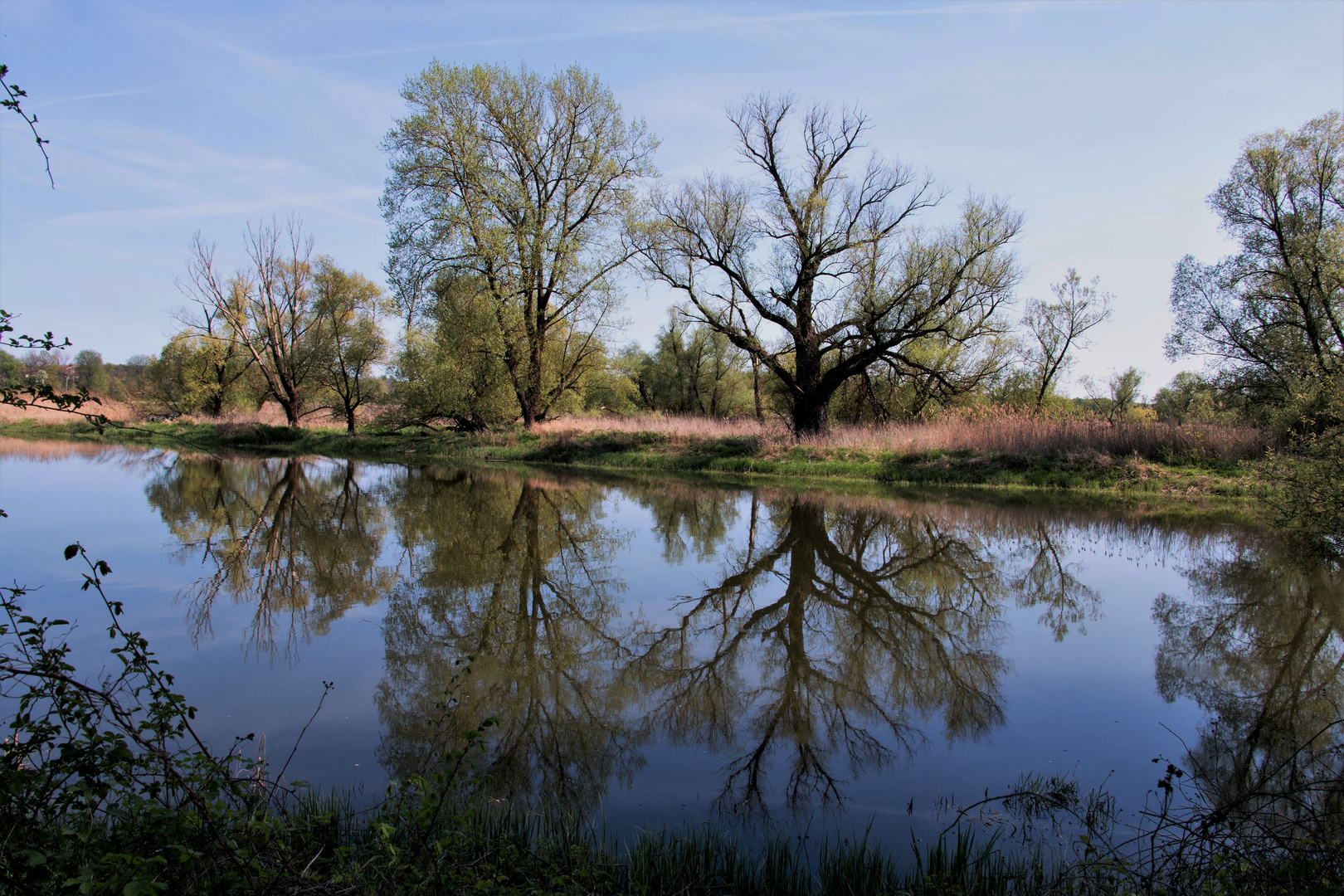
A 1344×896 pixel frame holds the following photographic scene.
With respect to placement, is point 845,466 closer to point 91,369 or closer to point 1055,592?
point 1055,592

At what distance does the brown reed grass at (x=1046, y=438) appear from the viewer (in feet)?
55.1

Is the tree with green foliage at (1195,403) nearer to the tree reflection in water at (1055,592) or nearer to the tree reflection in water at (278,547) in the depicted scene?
the tree reflection in water at (1055,592)

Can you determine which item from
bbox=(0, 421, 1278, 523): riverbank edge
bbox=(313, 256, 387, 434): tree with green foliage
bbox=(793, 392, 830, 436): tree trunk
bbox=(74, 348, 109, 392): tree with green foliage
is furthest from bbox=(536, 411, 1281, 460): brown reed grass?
bbox=(74, 348, 109, 392): tree with green foliage

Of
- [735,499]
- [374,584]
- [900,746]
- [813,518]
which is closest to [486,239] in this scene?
[735,499]

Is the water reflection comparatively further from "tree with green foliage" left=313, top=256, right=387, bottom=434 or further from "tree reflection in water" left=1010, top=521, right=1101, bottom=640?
"tree with green foliage" left=313, top=256, right=387, bottom=434

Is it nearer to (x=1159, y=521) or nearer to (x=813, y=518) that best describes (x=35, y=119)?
(x=813, y=518)

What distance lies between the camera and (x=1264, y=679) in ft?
15.8

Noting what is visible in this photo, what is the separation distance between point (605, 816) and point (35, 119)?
148 inches

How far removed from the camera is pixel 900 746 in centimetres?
390

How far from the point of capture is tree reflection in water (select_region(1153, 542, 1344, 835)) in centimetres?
342

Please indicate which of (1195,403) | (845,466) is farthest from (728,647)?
(1195,403)

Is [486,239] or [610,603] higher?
[486,239]

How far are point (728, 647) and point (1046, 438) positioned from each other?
15.7m

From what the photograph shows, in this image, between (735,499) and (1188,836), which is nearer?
(1188,836)
